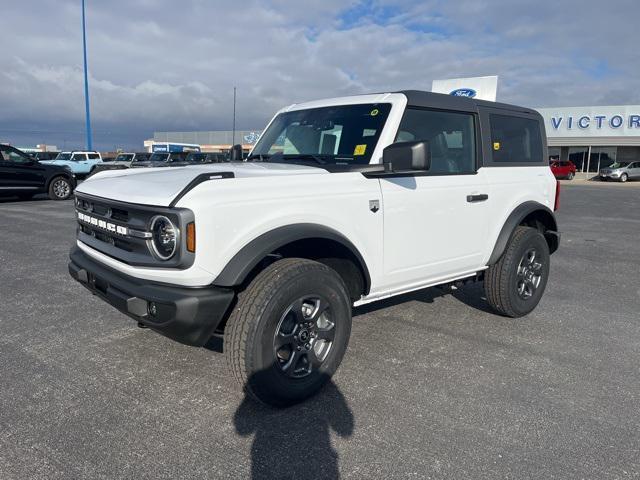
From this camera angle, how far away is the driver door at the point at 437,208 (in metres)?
3.50

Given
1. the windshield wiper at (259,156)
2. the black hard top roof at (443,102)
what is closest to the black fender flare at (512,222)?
the black hard top roof at (443,102)

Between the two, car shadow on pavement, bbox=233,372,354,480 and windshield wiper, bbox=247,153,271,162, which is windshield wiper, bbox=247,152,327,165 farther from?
car shadow on pavement, bbox=233,372,354,480

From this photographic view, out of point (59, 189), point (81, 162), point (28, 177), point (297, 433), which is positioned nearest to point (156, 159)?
point (81, 162)

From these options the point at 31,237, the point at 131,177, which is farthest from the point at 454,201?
the point at 31,237

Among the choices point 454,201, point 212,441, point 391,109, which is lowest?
point 212,441

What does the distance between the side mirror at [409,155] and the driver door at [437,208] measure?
10.0 inches

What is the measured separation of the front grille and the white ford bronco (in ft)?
0.04

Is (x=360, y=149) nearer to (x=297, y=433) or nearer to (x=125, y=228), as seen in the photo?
(x=125, y=228)

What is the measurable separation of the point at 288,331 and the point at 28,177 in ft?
48.8

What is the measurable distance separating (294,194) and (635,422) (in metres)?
2.38

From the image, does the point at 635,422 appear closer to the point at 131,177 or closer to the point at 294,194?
the point at 294,194

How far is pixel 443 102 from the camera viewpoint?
13.2ft

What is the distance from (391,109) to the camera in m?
3.65

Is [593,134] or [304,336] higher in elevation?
[593,134]
